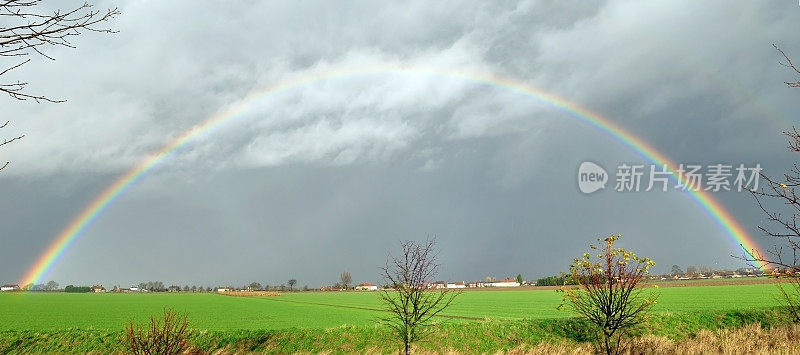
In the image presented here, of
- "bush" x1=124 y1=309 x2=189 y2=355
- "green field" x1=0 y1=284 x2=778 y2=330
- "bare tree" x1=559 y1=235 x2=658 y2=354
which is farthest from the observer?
"green field" x1=0 y1=284 x2=778 y2=330

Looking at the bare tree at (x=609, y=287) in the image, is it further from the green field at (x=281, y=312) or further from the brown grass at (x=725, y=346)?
the green field at (x=281, y=312)

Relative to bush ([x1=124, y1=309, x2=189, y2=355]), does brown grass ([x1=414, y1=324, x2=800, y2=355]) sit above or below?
below

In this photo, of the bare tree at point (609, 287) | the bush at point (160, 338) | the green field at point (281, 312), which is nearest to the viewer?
the bush at point (160, 338)

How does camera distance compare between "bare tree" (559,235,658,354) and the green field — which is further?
the green field

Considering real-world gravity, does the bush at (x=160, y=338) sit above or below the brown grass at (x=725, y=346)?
above

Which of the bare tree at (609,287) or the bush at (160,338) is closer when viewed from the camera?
the bush at (160,338)

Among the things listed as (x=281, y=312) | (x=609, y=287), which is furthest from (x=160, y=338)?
(x=281, y=312)

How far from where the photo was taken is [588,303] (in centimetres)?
1750

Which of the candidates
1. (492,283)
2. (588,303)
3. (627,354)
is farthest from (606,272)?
(492,283)

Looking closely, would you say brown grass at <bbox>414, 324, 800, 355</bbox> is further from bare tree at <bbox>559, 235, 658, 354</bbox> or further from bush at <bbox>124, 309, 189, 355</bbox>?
bush at <bbox>124, 309, 189, 355</bbox>

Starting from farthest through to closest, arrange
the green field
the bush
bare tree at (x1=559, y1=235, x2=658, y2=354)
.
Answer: the green field, bare tree at (x1=559, y1=235, x2=658, y2=354), the bush

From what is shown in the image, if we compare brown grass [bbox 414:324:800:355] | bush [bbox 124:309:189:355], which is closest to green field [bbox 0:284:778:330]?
brown grass [bbox 414:324:800:355]

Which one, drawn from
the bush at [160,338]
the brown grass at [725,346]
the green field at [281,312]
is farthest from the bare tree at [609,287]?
the green field at [281,312]

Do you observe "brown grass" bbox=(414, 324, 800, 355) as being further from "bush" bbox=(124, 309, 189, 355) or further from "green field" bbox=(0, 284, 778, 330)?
"bush" bbox=(124, 309, 189, 355)
